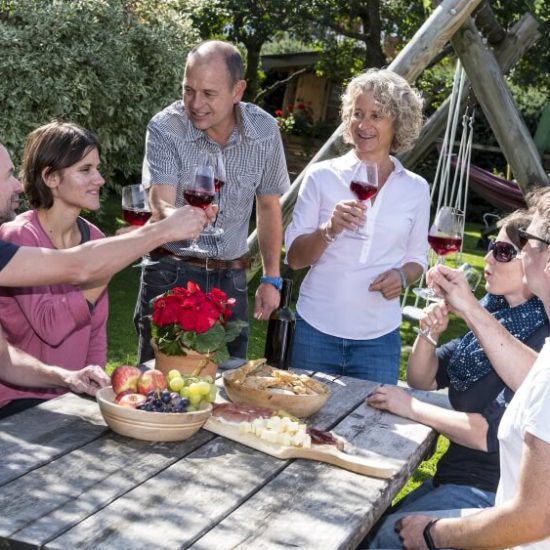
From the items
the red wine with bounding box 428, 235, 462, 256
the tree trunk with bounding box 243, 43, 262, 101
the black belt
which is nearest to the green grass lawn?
the black belt

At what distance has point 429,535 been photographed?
Answer: 98.7 inches

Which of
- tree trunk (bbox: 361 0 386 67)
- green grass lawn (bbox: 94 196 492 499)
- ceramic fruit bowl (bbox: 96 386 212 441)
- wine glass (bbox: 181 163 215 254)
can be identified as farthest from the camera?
tree trunk (bbox: 361 0 386 67)

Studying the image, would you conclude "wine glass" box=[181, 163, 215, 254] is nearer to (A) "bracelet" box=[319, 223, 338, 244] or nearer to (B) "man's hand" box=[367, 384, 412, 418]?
(A) "bracelet" box=[319, 223, 338, 244]

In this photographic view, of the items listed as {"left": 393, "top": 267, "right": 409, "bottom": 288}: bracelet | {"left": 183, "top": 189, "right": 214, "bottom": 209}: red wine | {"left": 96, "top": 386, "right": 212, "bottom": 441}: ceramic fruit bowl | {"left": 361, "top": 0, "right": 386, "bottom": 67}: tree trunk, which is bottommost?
{"left": 96, "top": 386, "right": 212, "bottom": 441}: ceramic fruit bowl

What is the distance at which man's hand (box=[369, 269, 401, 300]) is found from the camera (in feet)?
12.2

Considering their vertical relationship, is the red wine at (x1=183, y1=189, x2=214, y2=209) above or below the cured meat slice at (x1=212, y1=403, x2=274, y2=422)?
above

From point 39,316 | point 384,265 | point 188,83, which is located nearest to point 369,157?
point 384,265

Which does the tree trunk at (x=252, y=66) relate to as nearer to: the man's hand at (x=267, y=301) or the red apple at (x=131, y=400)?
the man's hand at (x=267, y=301)

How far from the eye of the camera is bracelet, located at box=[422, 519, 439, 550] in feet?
8.18

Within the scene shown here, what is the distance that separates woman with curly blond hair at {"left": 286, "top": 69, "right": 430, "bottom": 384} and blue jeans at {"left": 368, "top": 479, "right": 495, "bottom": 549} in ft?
2.78

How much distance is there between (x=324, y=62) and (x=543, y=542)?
14.2 meters

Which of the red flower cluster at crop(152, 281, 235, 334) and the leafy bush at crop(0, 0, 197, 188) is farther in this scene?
the leafy bush at crop(0, 0, 197, 188)

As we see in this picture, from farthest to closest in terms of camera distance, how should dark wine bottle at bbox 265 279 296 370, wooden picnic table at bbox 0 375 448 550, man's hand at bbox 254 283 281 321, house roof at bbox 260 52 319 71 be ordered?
house roof at bbox 260 52 319 71 → man's hand at bbox 254 283 281 321 → dark wine bottle at bbox 265 279 296 370 → wooden picnic table at bbox 0 375 448 550

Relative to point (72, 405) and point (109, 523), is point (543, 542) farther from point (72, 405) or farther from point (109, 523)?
point (72, 405)
